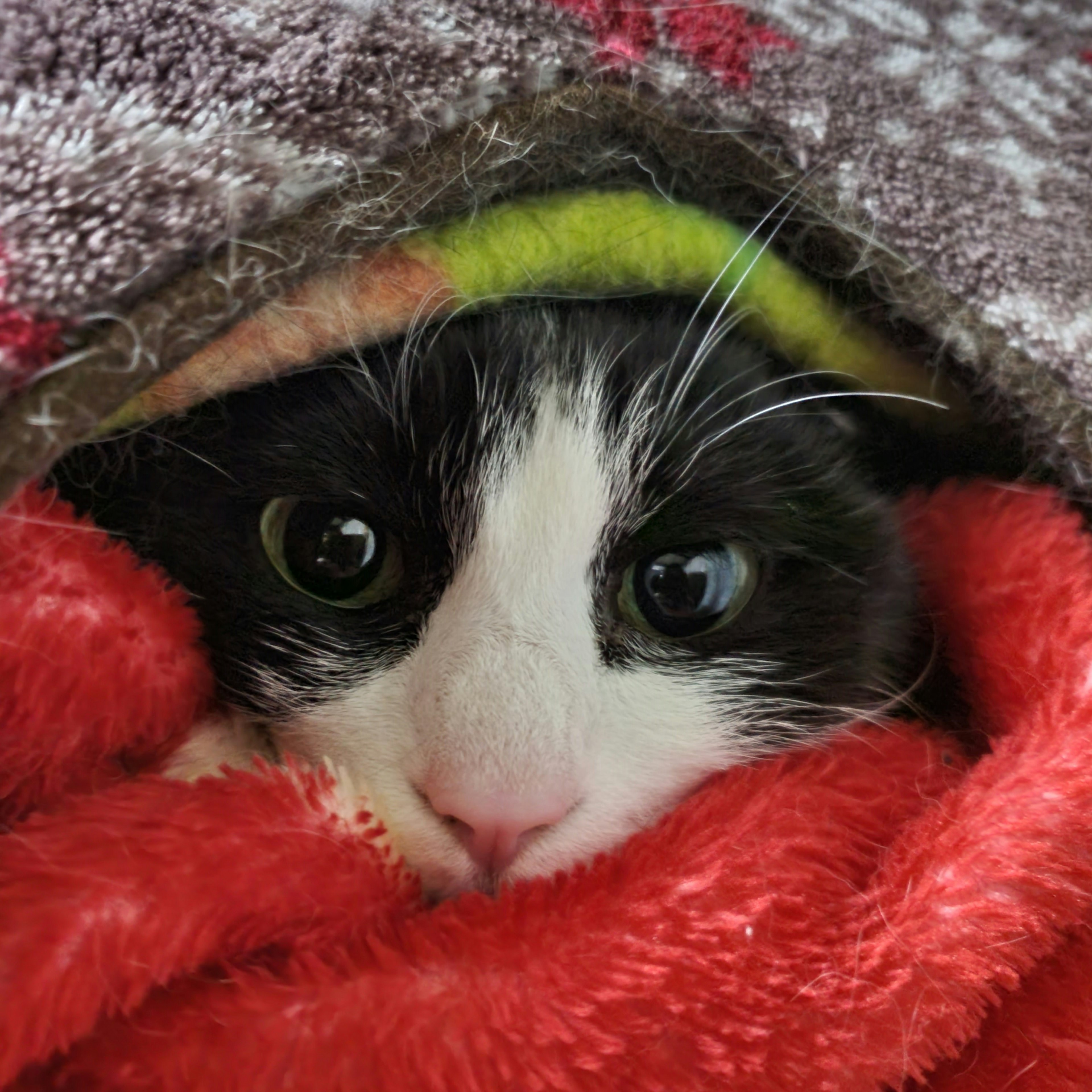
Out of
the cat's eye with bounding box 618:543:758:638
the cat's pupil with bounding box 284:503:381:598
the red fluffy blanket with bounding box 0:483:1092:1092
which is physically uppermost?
the cat's eye with bounding box 618:543:758:638

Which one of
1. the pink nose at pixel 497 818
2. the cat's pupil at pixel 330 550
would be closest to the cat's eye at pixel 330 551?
the cat's pupil at pixel 330 550

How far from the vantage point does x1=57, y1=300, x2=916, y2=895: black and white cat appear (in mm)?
565

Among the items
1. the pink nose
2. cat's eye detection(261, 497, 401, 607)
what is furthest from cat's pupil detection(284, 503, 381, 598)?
the pink nose

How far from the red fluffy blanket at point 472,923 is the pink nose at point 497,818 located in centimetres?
4

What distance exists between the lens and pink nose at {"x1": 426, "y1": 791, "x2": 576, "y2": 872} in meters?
0.53

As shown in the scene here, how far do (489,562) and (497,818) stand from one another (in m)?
0.15

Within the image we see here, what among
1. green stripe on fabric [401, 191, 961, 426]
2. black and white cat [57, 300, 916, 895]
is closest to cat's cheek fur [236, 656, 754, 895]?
black and white cat [57, 300, 916, 895]

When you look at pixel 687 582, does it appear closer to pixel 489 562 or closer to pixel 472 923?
pixel 489 562

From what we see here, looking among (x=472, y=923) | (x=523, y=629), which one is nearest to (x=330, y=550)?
(x=523, y=629)

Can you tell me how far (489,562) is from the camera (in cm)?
59

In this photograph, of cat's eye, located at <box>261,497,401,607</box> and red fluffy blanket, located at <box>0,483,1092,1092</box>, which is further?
cat's eye, located at <box>261,497,401,607</box>

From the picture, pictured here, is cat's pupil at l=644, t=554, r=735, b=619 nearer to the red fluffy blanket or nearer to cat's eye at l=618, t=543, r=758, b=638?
cat's eye at l=618, t=543, r=758, b=638

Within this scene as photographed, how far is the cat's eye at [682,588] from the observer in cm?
63

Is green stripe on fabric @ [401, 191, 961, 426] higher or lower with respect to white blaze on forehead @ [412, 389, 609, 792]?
higher
